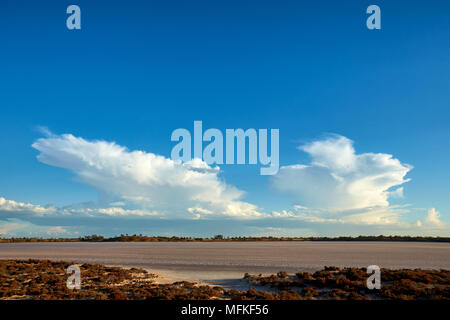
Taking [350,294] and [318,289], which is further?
A: [318,289]

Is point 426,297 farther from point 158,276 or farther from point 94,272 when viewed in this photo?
point 94,272

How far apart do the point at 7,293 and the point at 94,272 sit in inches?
349
